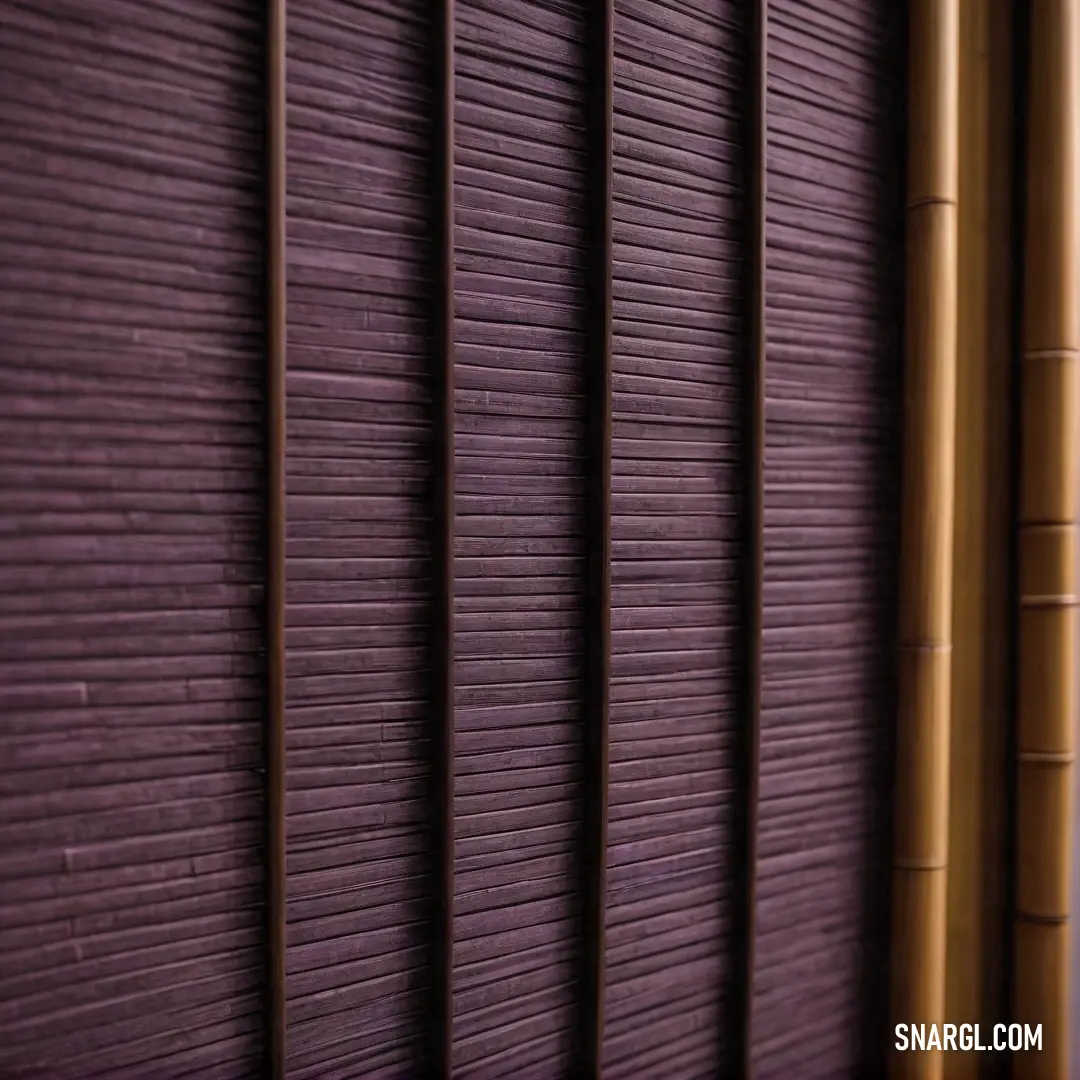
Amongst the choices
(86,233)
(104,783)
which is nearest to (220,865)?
(104,783)

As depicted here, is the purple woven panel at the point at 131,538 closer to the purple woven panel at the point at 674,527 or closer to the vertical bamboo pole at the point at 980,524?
the purple woven panel at the point at 674,527

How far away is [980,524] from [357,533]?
71 cm

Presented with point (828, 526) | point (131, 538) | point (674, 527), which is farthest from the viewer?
point (828, 526)

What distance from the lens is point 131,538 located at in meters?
0.73

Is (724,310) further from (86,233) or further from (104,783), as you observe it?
(104,783)

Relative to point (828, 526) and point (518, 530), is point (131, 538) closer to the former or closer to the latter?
point (518, 530)

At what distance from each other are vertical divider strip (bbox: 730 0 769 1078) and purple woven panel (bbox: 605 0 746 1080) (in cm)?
1

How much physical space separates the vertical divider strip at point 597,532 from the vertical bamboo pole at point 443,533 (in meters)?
0.13

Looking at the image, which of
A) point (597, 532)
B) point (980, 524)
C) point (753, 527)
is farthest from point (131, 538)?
point (980, 524)

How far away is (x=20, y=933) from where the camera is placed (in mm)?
694

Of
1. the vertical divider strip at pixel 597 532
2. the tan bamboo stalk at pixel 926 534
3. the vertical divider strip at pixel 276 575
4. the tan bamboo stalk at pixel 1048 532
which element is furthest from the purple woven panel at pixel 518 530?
the tan bamboo stalk at pixel 1048 532

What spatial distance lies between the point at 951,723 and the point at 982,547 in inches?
7.6

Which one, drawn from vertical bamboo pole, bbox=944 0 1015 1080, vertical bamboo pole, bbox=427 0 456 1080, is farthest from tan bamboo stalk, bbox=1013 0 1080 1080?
vertical bamboo pole, bbox=427 0 456 1080

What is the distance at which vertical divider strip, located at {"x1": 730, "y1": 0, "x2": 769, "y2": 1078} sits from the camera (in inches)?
39.0
